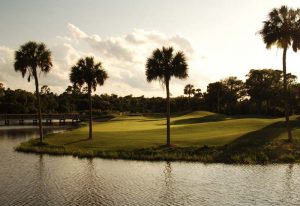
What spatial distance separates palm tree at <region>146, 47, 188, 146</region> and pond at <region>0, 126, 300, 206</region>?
12645 mm

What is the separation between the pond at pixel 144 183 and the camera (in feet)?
85.9

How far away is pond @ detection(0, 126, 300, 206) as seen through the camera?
85.9 feet

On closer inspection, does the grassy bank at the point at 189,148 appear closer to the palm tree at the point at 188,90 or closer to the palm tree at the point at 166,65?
the palm tree at the point at 166,65

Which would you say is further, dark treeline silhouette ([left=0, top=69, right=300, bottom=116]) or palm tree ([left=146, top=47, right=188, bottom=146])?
dark treeline silhouette ([left=0, top=69, right=300, bottom=116])

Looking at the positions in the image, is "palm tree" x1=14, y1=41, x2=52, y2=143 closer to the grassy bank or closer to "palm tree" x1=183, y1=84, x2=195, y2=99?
the grassy bank

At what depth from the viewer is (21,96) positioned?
606 feet

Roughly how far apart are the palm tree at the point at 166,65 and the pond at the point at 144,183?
12645 millimetres

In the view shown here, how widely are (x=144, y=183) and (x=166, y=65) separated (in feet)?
69.3

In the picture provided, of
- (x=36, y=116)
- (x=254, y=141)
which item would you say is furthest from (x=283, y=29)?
(x=36, y=116)

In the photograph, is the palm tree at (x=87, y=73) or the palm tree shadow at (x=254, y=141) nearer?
the palm tree shadow at (x=254, y=141)

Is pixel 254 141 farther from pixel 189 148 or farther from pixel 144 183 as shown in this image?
pixel 144 183

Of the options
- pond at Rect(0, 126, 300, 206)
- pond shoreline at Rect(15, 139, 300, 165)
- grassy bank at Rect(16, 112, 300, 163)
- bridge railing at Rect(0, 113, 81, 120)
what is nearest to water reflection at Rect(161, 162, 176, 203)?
pond at Rect(0, 126, 300, 206)

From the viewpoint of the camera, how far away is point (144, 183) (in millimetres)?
31453

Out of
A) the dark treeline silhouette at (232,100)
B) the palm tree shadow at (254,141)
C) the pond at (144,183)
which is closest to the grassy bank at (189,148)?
the palm tree shadow at (254,141)
